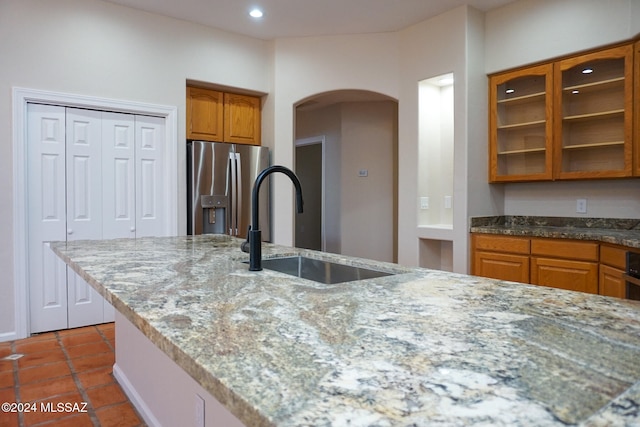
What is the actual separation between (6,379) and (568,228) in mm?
4154

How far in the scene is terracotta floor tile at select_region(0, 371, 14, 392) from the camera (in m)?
2.54

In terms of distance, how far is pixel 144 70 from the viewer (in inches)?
153

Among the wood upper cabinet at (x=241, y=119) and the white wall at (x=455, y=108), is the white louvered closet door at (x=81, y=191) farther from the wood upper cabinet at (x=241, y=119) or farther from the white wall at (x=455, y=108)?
the white wall at (x=455, y=108)

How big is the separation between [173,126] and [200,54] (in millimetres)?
786

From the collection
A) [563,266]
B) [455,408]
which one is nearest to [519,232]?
[563,266]

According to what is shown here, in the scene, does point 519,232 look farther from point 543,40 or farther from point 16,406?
point 16,406

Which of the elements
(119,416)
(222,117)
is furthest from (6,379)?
(222,117)

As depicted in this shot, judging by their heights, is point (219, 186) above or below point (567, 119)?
below

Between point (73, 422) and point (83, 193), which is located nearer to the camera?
point (73, 422)

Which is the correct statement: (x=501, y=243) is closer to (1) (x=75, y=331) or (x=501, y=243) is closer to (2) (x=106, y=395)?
Answer: (2) (x=106, y=395)

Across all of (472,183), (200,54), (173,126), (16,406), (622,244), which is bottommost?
(16,406)

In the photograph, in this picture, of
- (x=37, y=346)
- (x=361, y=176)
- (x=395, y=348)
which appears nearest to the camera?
(x=395, y=348)

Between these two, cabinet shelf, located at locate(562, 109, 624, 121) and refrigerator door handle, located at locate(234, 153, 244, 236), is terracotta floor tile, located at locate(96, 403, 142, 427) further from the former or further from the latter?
cabinet shelf, located at locate(562, 109, 624, 121)

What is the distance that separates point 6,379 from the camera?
2629 millimetres
